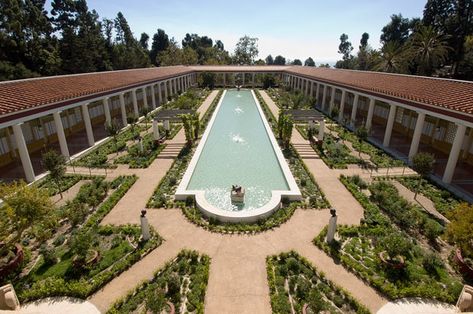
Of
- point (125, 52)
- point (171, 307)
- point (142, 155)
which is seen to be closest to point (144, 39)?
point (125, 52)

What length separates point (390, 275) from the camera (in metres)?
10.8

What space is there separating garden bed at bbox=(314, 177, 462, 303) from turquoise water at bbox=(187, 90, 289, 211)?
5.00m

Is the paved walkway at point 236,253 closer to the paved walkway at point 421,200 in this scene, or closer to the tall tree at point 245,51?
the paved walkway at point 421,200

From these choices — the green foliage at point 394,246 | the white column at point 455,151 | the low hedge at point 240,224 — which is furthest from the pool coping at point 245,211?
the white column at point 455,151

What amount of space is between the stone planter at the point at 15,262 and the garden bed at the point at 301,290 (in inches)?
394

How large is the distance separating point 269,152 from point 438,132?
1524cm

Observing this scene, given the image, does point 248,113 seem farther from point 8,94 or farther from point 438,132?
point 8,94

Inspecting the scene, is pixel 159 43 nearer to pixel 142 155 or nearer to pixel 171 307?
pixel 142 155

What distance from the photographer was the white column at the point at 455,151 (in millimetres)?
17377

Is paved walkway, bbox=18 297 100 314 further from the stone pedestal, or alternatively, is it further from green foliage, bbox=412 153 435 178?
green foliage, bbox=412 153 435 178

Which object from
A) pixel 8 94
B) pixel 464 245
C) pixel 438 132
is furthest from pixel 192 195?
pixel 438 132

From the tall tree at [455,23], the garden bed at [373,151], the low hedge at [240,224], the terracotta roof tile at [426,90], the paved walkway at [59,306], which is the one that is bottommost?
the paved walkway at [59,306]

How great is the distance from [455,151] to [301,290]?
48.5 ft

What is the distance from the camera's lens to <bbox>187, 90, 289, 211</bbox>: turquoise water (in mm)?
16922
